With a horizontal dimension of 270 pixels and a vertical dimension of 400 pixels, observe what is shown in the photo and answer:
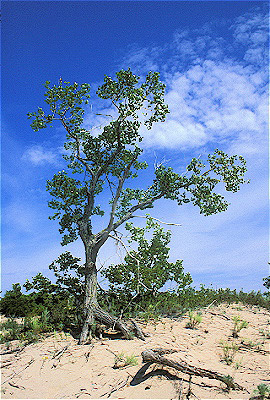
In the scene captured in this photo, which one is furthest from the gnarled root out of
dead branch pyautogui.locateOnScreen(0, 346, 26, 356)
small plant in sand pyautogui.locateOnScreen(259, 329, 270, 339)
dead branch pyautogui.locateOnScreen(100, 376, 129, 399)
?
small plant in sand pyautogui.locateOnScreen(259, 329, 270, 339)

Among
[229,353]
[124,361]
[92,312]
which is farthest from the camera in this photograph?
[92,312]

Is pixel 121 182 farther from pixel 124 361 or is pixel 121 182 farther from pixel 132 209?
pixel 124 361

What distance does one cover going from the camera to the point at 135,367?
672 centimetres

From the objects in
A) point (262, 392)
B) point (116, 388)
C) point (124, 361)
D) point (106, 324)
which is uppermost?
point (106, 324)

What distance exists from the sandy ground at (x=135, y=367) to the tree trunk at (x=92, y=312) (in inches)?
14.5

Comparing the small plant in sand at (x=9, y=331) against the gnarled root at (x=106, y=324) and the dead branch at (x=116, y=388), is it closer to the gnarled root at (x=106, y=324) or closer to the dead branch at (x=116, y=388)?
the gnarled root at (x=106, y=324)

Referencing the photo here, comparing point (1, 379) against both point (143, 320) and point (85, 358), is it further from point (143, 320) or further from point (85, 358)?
point (143, 320)

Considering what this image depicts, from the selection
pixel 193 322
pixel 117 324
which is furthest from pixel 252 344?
pixel 117 324

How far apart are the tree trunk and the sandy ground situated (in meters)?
0.37

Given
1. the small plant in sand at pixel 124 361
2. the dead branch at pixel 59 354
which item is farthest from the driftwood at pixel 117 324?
the small plant in sand at pixel 124 361

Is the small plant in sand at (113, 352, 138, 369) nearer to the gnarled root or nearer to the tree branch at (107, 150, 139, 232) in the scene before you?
the gnarled root

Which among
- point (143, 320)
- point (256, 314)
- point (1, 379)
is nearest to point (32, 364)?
point (1, 379)

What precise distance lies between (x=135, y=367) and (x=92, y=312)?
3.59m

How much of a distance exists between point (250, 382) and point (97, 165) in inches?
327
